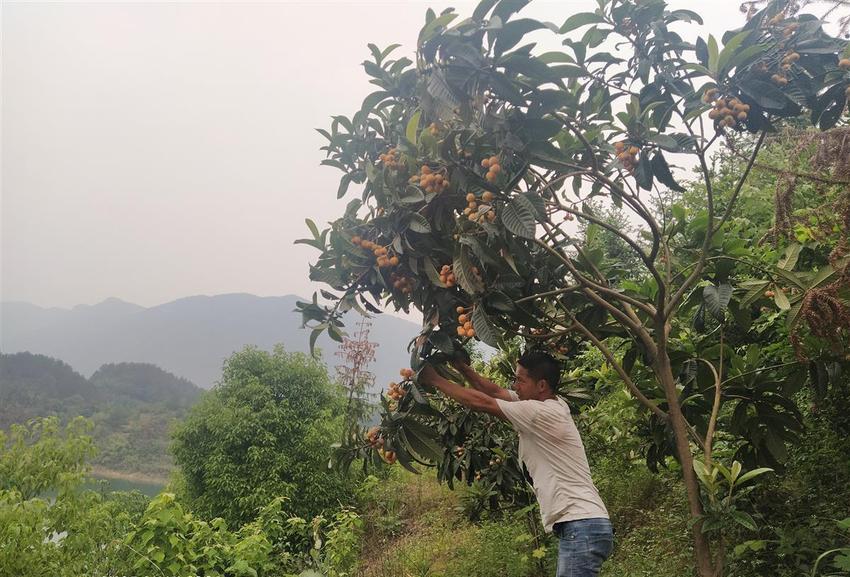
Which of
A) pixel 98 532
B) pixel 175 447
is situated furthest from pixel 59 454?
pixel 175 447

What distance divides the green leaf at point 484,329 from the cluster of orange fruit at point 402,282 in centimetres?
22

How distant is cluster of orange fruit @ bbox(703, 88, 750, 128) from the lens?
1.45m

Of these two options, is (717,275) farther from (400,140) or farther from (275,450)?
(275,450)

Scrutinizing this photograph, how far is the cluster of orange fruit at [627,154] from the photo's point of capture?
165cm

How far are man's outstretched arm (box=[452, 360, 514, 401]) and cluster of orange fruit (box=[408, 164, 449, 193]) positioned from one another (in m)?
0.46

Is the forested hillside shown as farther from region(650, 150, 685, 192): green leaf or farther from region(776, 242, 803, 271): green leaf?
region(776, 242, 803, 271): green leaf

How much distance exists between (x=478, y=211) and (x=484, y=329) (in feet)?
0.92

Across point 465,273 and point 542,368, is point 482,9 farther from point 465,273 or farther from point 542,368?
point 542,368

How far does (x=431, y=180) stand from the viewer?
62.5 inches

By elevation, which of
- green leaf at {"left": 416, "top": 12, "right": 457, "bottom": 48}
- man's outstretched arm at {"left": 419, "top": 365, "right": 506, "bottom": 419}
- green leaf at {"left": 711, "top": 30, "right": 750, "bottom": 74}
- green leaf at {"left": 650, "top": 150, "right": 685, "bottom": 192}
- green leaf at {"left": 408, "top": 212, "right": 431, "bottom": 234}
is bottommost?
man's outstretched arm at {"left": 419, "top": 365, "right": 506, "bottom": 419}

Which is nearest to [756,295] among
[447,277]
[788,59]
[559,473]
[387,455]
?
[788,59]

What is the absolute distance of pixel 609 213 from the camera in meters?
8.37

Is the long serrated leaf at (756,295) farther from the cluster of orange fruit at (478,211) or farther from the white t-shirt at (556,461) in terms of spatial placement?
the cluster of orange fruit at (478,211)

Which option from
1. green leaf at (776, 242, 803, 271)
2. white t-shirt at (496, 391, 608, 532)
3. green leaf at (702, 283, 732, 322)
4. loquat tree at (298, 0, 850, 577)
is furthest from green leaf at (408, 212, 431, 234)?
green leaf at (776, 242, 803, 271)
